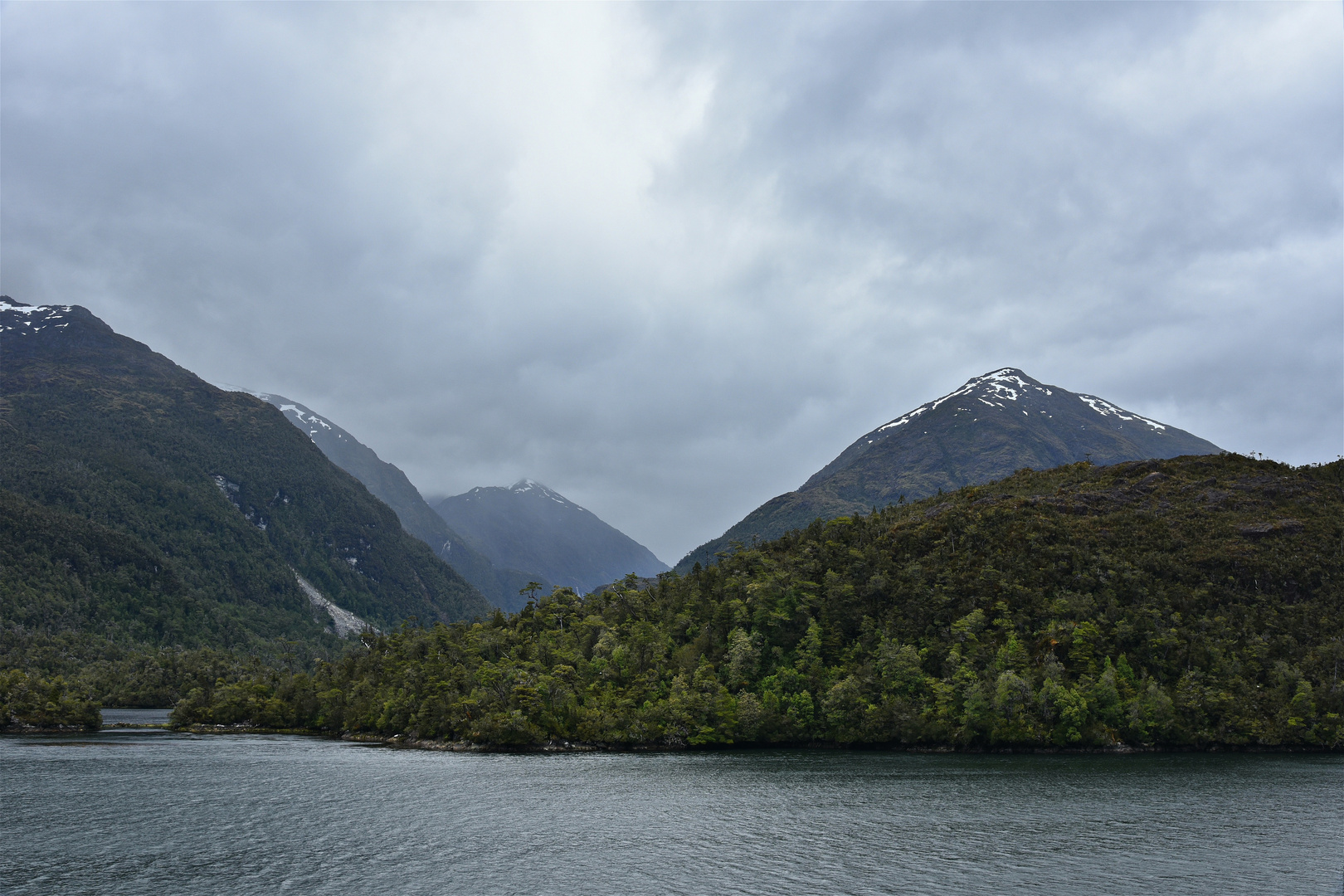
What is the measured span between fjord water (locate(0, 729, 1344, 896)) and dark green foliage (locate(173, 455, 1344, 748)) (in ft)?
36.9

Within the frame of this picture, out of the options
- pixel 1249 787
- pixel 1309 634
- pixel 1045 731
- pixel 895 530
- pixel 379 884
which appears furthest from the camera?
pixel 895 530

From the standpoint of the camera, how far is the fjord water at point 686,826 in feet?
196

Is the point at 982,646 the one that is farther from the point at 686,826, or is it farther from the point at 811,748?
the point at 686,826

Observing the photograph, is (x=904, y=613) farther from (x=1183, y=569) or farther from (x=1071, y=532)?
(x=1183, y=569)

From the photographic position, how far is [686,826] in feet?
257

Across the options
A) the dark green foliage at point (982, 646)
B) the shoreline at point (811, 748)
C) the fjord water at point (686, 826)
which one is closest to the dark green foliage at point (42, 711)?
the dark green foliage at point (982, 646)

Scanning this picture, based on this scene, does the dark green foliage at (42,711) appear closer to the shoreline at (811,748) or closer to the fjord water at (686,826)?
the shoreline at (811,748)

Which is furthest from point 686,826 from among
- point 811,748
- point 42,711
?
point 42,711

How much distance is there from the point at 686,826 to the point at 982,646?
8853 cm

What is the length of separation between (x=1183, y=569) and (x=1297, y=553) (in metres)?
22.3

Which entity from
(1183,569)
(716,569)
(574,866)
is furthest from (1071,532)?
(574,866)

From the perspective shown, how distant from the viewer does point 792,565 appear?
18175cm

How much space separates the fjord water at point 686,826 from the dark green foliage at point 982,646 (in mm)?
11254

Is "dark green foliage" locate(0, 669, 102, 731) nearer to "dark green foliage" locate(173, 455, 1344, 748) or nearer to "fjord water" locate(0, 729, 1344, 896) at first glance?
"dark green foliage" locate(173, 455, 1344, 748)
